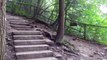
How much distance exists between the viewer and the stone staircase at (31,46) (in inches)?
241

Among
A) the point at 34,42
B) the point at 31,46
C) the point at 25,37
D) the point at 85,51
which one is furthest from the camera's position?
the point at 85,51

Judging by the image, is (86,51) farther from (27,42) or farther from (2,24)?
(2,24)

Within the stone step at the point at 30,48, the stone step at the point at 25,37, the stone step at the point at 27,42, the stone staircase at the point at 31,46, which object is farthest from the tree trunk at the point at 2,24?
the stone step at the point at 25,37

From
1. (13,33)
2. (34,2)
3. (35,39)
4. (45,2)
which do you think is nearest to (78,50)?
(35,39)

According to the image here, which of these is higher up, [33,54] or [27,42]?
[27,42]

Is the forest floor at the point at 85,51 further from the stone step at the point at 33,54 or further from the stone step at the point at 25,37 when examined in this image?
the stone step at the point at 25,37

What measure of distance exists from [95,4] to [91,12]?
55cm

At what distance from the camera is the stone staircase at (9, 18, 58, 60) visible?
6122 millimetres

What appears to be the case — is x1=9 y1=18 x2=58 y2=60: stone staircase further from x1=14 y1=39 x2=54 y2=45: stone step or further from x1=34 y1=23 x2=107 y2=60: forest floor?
x1=34 y1=23 x2=107 y2=60: forest floor

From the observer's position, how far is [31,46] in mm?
6621

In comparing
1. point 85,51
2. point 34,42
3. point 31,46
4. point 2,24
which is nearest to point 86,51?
point 85,51

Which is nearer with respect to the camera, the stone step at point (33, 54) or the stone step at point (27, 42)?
the stone step at point (33, 54)

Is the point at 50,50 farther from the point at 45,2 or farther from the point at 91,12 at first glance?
the point at 45,2

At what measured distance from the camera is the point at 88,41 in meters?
9.20
